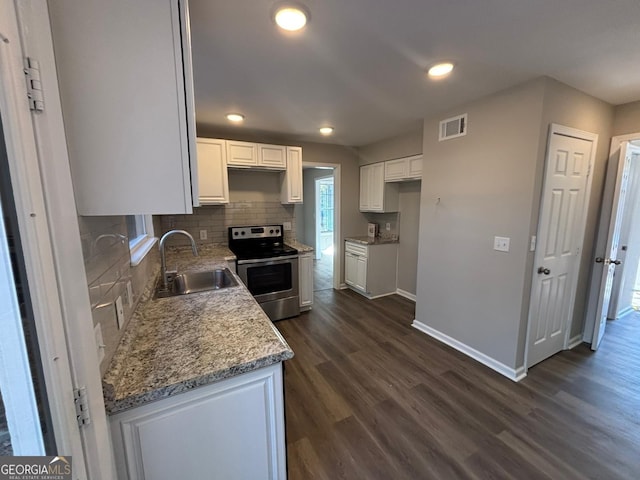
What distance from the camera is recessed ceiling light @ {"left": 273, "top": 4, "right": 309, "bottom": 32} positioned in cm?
124

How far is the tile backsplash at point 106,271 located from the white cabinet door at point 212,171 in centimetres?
192

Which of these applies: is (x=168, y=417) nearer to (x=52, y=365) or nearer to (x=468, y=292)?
(x=52, y=365)

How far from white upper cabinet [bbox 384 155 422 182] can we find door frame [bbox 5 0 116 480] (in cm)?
344

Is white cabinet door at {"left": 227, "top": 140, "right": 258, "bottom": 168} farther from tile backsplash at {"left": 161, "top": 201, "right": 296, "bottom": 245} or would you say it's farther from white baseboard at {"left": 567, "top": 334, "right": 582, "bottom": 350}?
white baseboard at {"left": 567, "top": 334, "right": 582, "bottom": 350}

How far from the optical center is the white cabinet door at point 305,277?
3.52m

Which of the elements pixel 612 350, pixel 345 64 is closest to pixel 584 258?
pixel 612 350

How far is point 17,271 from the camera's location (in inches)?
21.5

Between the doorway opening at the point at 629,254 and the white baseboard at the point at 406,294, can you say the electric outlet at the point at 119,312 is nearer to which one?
the white baseboard at the point at 406,294

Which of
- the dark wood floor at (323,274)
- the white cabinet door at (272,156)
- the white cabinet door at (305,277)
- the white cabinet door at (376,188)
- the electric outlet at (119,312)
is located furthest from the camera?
the dark wood floor at (323,274)

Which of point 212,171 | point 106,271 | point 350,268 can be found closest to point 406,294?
point 350,268

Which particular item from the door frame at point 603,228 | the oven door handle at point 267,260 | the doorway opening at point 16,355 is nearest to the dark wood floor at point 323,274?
the oven door handle at point 267,260

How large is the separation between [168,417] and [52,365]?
18.5 inches

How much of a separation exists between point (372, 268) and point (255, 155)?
2349 mm

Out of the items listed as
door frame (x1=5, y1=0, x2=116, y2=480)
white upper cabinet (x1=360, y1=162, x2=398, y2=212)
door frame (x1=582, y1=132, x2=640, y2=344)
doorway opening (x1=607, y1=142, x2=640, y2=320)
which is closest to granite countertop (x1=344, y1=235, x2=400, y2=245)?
white upper cabinet (x1=360, y1=162, x2=398, y2=212)
